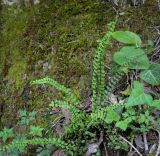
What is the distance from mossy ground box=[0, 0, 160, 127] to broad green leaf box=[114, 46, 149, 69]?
322 millimetres

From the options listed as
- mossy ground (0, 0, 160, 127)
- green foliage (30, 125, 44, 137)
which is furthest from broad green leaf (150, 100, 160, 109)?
green foliage (30, 125, 44, 137)

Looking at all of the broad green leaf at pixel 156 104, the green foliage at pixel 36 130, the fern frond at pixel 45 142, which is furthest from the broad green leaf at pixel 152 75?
the green foliage at pixel 36 130

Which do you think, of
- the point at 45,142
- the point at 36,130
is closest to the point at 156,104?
the point at 45,142

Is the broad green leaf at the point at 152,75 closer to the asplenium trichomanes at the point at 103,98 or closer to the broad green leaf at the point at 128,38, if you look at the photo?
the asplenium trichomanes at the point at 103,98

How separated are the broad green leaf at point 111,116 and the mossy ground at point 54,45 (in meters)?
0.49

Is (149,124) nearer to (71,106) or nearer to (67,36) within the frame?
(71,106)

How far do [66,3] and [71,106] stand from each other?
1.46 meters

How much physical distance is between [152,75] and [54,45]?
107cm

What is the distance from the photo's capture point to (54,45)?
11.7ft

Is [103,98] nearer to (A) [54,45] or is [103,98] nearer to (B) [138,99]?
(B) [138,99]

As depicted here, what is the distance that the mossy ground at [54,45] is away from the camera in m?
3.33

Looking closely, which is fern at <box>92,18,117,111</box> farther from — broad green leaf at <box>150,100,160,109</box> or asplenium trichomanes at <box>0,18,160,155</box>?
broad green leaf at <box>150,100,160,109</box>

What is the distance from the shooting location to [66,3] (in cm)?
384

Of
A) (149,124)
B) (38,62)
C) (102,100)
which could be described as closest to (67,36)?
(38,62)
